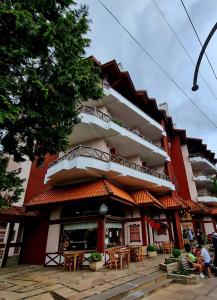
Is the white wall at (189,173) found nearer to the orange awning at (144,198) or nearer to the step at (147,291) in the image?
the orange awning at (144,198)

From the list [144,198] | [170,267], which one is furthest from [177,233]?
[170,267]

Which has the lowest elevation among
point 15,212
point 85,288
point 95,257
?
point 85,288

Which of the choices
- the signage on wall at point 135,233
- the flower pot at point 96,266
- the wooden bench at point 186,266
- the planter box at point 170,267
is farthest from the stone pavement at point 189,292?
the signage on wall at point 135,233

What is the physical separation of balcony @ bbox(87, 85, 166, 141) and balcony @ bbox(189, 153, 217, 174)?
9.89 meters

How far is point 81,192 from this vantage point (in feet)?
44.7

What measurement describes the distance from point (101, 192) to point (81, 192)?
1.58m

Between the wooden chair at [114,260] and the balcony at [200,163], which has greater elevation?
the balcony at [200,163]

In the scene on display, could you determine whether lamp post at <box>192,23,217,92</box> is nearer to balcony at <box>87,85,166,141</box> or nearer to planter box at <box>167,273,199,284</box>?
planter box at <box>167,273,199,284</box>

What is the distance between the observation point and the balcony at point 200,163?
30.5 metres

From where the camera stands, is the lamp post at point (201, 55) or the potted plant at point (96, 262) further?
the potted plant at point (96, 262)

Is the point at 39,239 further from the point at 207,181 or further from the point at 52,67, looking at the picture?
the point at 207,181

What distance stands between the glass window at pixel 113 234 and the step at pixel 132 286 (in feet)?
14.8

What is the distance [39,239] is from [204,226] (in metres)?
23.0

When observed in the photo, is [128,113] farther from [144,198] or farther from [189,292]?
[189,292]
